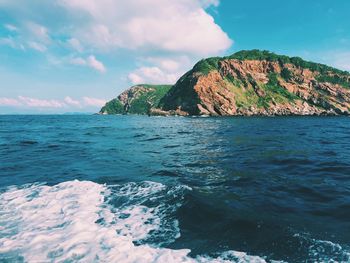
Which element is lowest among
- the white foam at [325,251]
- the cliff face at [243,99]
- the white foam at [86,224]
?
the white foam at [86,224]

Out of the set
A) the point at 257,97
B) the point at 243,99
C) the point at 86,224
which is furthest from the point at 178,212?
the point at 257,97

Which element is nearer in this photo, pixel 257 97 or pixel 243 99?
pixel 243 99

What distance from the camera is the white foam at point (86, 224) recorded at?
7168mm

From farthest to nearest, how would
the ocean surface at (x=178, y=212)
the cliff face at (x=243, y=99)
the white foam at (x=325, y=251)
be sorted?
the cliff face at (x=243, y=99) < the ocean surface at (x=178, y=212) < the white foam at (x=325, y=251)

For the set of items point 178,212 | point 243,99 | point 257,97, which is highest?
point 257,97

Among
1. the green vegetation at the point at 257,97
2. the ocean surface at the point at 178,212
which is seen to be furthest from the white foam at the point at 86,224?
the green vegetation at the point at 257,97

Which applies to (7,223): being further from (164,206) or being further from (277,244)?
(277,244)

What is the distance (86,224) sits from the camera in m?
9.19

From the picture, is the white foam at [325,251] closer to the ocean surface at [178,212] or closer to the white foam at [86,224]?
the ocean surface at [178,212]

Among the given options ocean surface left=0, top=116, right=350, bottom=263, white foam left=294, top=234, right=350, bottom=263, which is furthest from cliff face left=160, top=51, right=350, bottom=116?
white foam left=294, top=234, right=350, bottom=263

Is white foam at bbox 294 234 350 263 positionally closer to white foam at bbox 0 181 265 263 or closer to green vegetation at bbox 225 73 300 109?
white foam at bbox 0 181 265 263

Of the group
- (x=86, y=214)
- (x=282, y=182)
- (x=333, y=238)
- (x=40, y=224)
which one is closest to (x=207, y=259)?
(x=333, y=238)

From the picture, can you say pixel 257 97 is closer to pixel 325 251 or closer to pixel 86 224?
pixel 325 251

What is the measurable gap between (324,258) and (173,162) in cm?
1398
